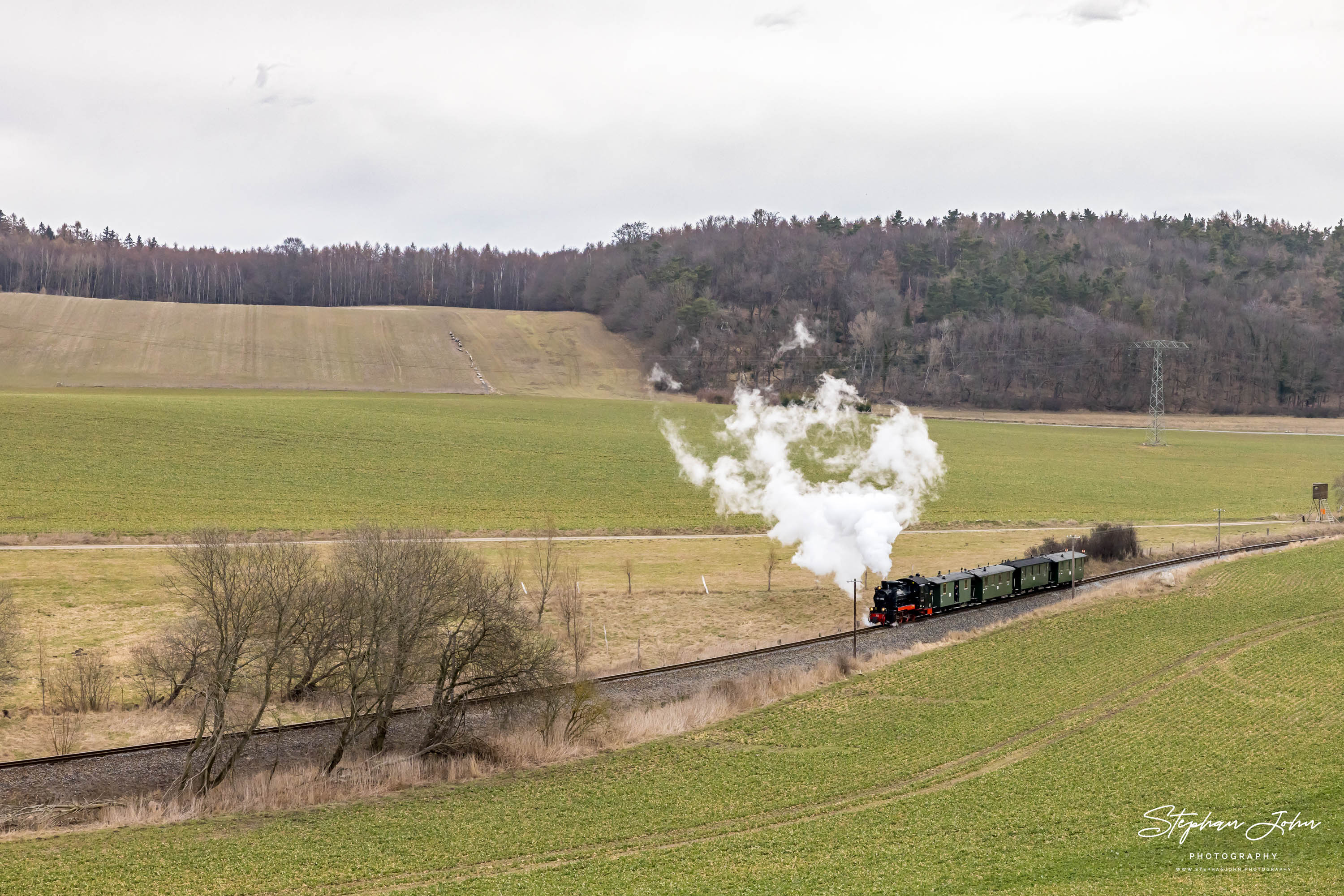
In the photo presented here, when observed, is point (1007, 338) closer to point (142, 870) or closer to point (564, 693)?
point (564, 693)

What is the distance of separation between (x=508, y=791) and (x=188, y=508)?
5004 centimetres

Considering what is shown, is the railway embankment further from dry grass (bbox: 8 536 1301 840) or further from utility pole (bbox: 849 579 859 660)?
dry grass (bbox: 8 536 1301 840)

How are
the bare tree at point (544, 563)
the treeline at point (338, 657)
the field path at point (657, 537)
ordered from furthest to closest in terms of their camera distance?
the field path at point (657, 537) < the bare tree at point (544, 563) < the treeline at point (338, 657)

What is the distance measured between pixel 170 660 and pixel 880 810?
27.0 meters

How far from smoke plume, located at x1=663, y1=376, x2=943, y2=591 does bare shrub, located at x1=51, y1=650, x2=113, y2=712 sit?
33.6 metres

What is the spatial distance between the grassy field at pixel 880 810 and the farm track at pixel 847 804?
0.09 meters

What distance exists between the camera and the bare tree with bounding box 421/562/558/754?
3712 centimetres

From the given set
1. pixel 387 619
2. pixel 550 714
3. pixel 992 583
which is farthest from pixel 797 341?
pixel 387 619

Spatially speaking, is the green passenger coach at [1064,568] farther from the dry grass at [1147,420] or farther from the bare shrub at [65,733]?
the dry grass at [1147,420]

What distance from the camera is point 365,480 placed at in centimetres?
8431

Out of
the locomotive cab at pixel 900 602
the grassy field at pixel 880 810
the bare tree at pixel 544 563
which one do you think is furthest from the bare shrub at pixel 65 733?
the locomotive cab at pixel 900 602

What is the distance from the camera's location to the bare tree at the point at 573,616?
46.5 m

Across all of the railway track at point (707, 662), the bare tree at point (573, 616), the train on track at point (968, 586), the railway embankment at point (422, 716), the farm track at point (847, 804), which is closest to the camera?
the farm track at point (847, 804)

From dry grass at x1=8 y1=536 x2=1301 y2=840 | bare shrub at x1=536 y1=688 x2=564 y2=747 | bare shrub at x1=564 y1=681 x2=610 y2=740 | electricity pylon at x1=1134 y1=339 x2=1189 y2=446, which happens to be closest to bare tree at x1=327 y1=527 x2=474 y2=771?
dry grass at x1=8 y1=536 x2=1301 y2=840
